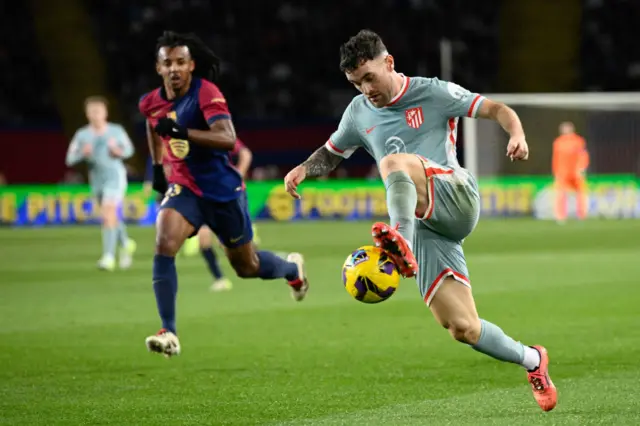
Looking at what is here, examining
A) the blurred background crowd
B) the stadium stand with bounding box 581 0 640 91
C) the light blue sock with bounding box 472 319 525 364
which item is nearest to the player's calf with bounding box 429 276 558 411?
the light blue sock with bounding box 472 319 525 364

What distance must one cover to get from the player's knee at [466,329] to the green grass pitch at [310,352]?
412 mm

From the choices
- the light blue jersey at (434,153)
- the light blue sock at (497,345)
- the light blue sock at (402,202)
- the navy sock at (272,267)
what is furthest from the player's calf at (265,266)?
the light blue sock at (402,202)

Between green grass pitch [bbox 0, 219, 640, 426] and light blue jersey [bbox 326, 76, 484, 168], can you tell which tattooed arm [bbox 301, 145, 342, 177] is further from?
green grass pitch [bbox 0, 219, 640, 426]

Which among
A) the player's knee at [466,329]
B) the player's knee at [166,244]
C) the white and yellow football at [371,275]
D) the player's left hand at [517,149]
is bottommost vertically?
the player's knee at [466,329]

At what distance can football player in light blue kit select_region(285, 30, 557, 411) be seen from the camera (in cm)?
645

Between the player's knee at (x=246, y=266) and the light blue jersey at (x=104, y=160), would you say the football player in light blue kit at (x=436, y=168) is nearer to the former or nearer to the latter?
the player's knee at (x=246, y=266)

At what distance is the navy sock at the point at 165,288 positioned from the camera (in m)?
8.56

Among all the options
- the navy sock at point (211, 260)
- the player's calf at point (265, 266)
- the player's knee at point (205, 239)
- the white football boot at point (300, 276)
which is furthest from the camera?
the navy sock at point (211, 260)

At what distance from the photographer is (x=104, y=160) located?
17000 mm

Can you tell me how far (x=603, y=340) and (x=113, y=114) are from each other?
25.8 meters

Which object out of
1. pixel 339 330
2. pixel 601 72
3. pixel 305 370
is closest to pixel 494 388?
pixel 305 370

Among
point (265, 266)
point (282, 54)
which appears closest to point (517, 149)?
point (265, 266)

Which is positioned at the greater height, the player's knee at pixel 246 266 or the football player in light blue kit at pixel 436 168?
the football player in light blue kit at pixel 436 168

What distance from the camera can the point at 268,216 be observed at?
27.8 meters
